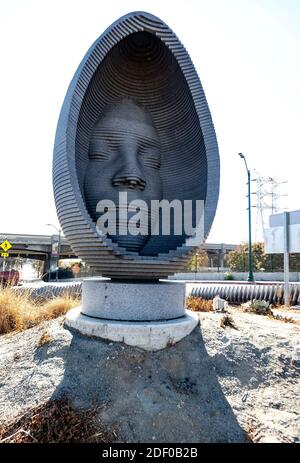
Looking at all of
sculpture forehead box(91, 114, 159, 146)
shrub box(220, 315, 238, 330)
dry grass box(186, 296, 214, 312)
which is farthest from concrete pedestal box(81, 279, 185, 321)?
sculpture forehead box(91, 114, 159, 146)

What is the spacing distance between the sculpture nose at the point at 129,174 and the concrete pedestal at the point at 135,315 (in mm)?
1985

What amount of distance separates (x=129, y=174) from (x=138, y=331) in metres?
2.97

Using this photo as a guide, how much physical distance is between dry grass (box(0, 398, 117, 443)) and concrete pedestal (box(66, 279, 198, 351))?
137 centimetres

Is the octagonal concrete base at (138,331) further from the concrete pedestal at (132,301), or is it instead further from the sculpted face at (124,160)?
the sculpted face at (124,160)

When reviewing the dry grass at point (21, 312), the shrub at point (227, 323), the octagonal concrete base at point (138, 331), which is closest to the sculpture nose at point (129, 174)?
the octagonal concrete base at point (138, 331)

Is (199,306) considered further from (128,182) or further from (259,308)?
(128,182)

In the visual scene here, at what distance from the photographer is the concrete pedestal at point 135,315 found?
481 centimetres

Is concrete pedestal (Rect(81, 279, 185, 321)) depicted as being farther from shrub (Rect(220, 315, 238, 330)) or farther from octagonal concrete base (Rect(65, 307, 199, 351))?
shrub (Rect(220, 315, 238, 330))

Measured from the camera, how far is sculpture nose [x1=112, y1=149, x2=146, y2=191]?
6.32m
